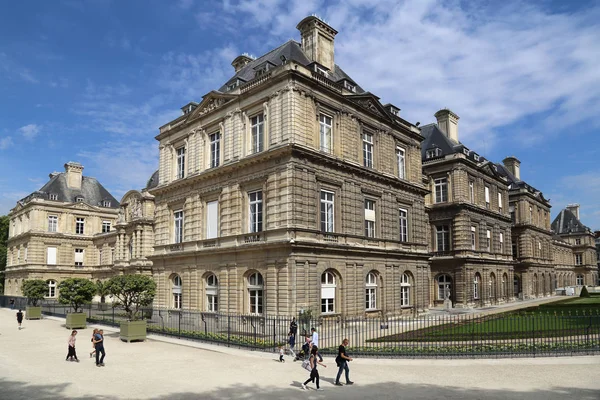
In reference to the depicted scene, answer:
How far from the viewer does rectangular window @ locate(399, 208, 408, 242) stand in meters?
34.9

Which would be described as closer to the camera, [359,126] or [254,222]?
[254,222]

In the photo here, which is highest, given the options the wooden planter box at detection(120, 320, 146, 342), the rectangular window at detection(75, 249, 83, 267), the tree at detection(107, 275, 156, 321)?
the rectangular window at detection(75, 249, 83, 267)

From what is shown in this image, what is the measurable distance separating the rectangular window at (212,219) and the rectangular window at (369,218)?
958 centimetres

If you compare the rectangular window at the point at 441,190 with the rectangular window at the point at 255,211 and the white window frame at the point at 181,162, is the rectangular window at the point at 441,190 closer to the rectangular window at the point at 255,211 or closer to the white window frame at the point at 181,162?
the rectangular window at the point at 255,211

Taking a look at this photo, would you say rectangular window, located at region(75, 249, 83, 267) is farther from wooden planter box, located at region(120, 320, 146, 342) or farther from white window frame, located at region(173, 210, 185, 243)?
wooden planter box, located at region(120, 320, 146, 342)

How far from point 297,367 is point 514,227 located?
49316 mm

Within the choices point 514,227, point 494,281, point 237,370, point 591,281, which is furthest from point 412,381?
point 591,281

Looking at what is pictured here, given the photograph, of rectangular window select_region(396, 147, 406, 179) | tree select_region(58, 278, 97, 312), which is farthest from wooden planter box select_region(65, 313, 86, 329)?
rectangular window select_region(396, 147, 406, 179)

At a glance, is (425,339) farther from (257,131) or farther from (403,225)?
(257,131)

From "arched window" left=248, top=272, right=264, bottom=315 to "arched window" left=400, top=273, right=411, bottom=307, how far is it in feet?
36.4

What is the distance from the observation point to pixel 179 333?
24219 millimetres

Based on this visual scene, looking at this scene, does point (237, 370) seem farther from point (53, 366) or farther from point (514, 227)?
point (514, 227)

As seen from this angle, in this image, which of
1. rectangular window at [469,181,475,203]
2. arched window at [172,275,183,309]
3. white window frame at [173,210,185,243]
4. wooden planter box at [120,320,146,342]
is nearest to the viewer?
wooden planter box at [120,320,146,342]

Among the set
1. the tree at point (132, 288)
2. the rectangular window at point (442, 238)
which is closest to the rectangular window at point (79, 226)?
the tree at point (132, 288)
